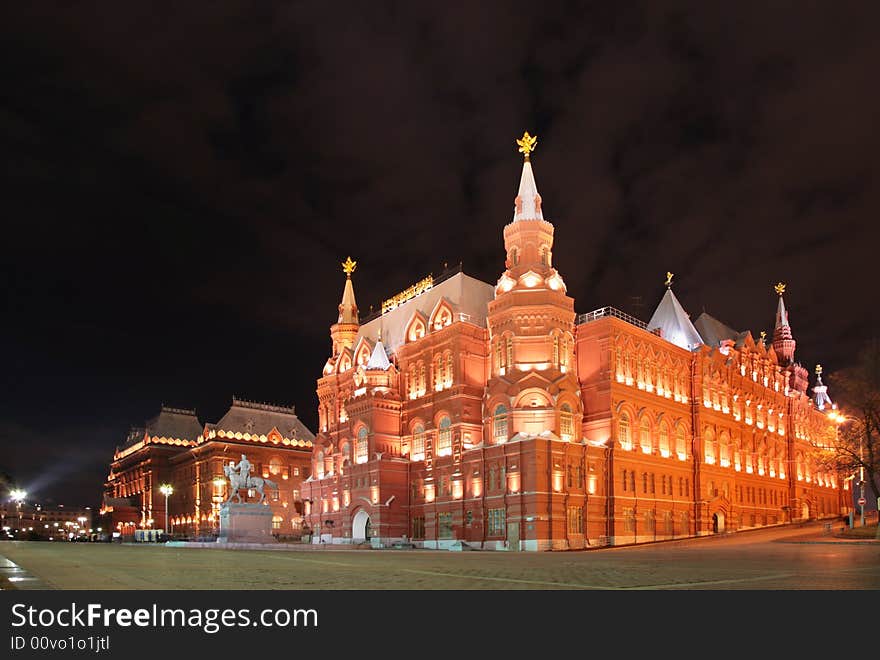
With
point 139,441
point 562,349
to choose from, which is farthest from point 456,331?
point 139,441

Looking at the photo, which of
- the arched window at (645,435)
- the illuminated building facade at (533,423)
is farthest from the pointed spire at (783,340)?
the arched window at (645,435)

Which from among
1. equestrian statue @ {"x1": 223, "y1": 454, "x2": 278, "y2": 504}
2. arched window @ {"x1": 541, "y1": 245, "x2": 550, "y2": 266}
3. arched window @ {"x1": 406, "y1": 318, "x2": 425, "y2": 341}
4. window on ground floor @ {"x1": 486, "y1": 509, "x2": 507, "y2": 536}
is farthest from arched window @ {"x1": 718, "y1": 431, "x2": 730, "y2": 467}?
equestrian statue @ {"x1": 223, "y1": 454, "x2": 278, "y2": 504}

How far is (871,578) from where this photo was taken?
70.5 ft

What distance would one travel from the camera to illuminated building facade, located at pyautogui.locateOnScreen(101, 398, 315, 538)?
11888cm

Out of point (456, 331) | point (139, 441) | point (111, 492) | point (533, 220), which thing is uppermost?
point (533, 220)

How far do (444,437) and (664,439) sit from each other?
20.3 m

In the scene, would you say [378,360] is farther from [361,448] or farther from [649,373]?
[649,373]

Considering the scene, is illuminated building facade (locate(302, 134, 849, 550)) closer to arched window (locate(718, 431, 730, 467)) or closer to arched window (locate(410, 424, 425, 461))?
arched window (locate(410, 424, 425, 461))

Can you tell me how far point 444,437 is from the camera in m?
73.8

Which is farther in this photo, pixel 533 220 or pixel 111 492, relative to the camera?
pixel 111 492

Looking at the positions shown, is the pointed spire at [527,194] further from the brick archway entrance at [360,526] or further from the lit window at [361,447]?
the brick archway entrance at [360,526]

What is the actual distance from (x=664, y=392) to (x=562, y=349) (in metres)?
13.6

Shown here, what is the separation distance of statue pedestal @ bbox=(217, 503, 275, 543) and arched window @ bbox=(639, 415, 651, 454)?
33967mm
